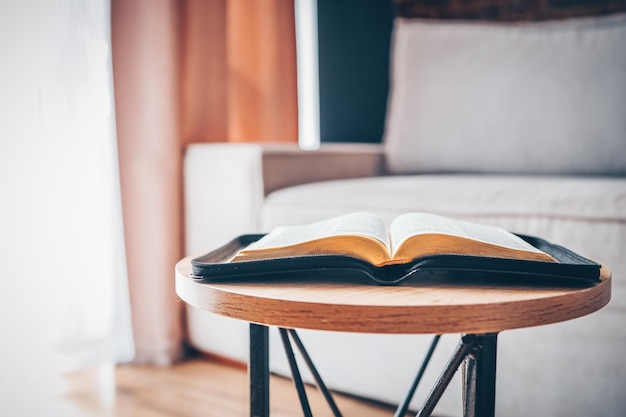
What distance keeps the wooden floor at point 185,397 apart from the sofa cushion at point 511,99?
78 cm

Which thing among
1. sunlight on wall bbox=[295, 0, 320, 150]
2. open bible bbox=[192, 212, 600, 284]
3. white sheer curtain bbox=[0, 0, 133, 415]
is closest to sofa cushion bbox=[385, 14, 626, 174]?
sunlight on wall bbox=[295, 0, 320, 150]

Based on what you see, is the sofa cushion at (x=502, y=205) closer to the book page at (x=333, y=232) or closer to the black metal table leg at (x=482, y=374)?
the book page at (x=333, y=232)

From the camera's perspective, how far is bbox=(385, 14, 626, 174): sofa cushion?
156 cm

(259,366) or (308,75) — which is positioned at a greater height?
(308,75)

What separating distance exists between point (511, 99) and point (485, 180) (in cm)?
35

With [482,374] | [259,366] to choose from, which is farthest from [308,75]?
[482,374]

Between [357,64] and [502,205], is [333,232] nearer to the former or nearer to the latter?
[502,205]

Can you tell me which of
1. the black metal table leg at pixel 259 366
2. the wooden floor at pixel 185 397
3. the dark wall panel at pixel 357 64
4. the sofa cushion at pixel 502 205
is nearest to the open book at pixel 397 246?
the black metal table leg at pixel 259 366

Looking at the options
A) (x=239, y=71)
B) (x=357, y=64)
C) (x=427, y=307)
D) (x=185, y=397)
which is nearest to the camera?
(x=427, y=307)

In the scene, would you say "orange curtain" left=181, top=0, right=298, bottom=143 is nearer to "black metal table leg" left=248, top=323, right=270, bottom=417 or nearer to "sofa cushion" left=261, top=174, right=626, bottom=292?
"sofa cushion" left=261, top=174, right=626, bottom=292

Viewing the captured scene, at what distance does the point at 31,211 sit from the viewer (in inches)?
55.7

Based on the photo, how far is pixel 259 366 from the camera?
2.43 feet

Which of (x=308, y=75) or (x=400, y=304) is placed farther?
(x=308, y=75)

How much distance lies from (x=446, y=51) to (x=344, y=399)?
1.06m
